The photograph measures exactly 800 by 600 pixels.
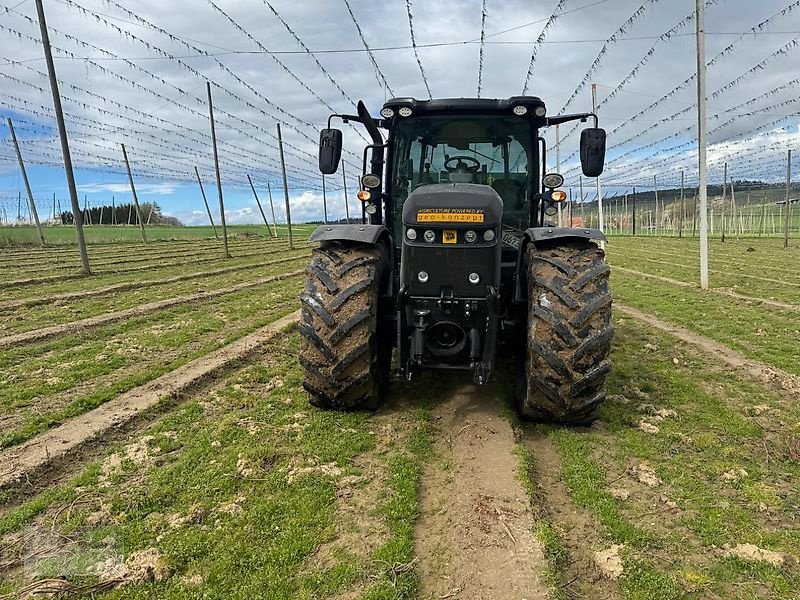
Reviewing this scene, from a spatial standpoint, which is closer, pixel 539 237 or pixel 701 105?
pixel 539 237

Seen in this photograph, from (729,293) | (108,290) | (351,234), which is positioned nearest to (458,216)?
(351,234)

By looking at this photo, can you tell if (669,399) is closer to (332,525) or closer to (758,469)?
(758,469)

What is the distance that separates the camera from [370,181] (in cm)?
562

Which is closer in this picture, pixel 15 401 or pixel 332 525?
pixel 332 525

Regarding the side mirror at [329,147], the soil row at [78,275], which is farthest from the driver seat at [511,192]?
the soil row at [78,275]

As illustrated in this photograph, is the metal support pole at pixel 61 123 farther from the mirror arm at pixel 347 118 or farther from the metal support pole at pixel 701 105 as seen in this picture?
the metal support pole at pixel 701 105

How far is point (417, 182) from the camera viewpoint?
5.72 metres

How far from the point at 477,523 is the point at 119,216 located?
293 ft

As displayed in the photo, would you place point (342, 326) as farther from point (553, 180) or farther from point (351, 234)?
point (553, 180)

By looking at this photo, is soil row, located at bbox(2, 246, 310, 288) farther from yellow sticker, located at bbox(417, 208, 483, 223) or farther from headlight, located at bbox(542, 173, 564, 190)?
headlight, located at bbox(542, 173, 564, 190)

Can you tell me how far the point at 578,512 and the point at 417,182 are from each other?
3.48 m

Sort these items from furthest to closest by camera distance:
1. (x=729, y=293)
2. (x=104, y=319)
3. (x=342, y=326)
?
(x=729, y=293)
(x=104, y=319)
(x=342, y=326)

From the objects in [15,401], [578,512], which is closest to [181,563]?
[578,512]

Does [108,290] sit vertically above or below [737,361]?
above
